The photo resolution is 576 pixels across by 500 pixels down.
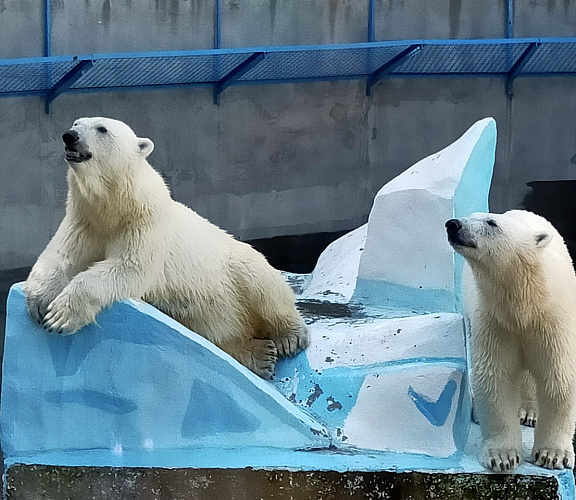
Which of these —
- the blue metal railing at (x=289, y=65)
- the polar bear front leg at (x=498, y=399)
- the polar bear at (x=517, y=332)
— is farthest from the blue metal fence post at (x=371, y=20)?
the polar bear front leg at (x=498, y=399)

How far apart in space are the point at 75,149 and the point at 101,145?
0.11 meters

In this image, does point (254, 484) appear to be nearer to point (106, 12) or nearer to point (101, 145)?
point (101, 145)

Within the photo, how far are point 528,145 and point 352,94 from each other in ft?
6.84

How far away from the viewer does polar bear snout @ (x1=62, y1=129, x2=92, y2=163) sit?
3812 millimetres

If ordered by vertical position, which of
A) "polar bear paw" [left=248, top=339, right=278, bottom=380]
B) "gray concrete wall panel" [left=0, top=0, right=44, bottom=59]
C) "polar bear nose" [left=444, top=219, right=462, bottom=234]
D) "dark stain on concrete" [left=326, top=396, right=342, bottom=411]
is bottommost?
"dark stain on concrete" [left=326, top=396, right=342, bottom=411]

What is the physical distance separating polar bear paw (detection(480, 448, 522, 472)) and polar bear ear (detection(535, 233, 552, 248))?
2.67ft

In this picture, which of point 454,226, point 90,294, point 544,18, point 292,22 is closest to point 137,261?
point 90,294

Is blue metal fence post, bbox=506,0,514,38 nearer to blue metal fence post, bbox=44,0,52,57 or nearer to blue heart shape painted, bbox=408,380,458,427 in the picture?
blue metal fence post, bbox=44,0,52,57

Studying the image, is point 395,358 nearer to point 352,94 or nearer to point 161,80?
point 161,80

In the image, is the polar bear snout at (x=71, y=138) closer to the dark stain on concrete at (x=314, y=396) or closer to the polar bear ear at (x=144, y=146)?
the polar bear ear at (x=144, y=146)

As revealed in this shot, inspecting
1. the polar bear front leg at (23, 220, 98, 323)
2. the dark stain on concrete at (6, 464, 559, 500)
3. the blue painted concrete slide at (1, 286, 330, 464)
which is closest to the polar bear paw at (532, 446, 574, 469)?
the dark stain on concrete at (6, 464, 559, 500)

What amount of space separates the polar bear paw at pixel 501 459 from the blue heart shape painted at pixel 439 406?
237 millimetres

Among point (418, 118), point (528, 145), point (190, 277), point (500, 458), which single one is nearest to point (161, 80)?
point (418, 118)

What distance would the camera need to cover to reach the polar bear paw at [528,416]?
4527mm
